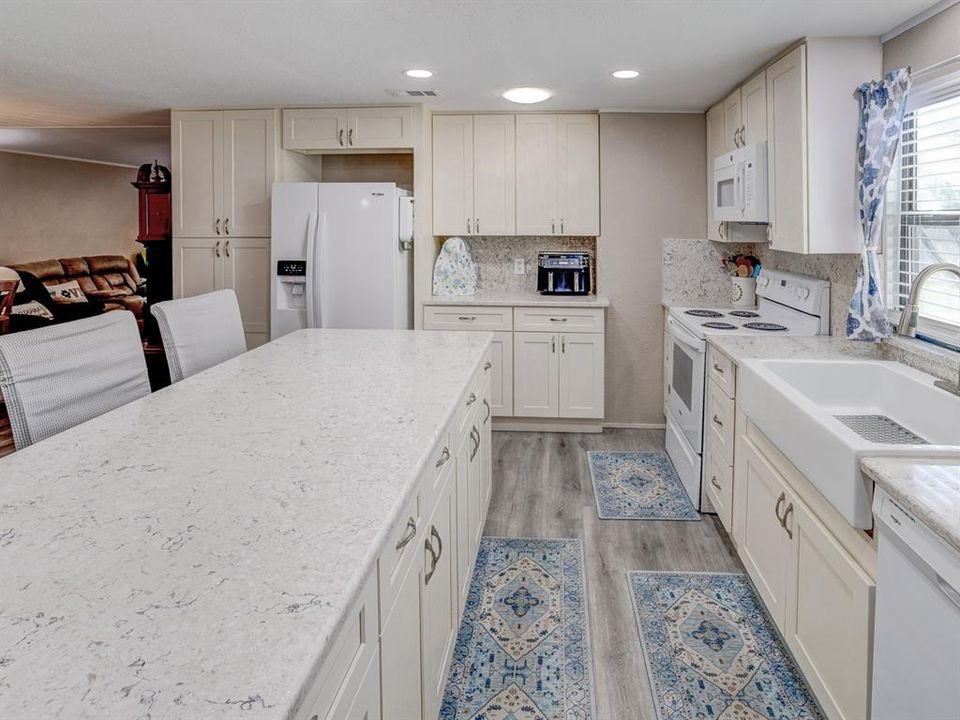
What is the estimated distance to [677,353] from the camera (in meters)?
4.16

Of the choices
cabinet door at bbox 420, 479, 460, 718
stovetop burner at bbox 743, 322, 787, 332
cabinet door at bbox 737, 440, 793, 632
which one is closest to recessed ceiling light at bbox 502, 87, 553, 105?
stovetop burner at bbox 743, 322, 787, 332

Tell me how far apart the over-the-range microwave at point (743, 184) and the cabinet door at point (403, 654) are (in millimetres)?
2762

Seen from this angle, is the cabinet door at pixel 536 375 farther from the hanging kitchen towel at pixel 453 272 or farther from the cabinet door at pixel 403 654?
the cabinet door at pixel 403 654

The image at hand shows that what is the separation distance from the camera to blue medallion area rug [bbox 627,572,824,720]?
2104mm

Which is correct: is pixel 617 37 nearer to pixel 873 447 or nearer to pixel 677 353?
pixel 677 353

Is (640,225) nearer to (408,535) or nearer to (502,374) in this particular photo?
(502,374)

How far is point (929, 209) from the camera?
8.91ft

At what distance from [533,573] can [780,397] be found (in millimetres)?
1245

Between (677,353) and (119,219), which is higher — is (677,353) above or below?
below

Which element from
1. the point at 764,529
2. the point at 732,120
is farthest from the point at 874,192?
the point at 732,120

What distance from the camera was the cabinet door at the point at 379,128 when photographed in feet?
15.3

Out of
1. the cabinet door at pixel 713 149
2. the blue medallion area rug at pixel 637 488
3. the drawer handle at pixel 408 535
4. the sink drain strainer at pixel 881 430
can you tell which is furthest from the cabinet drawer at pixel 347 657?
the cabinet door at pixel 713 149

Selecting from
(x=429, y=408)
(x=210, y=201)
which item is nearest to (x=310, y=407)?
(x=429, y=408)

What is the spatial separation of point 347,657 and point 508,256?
4.53 meters
